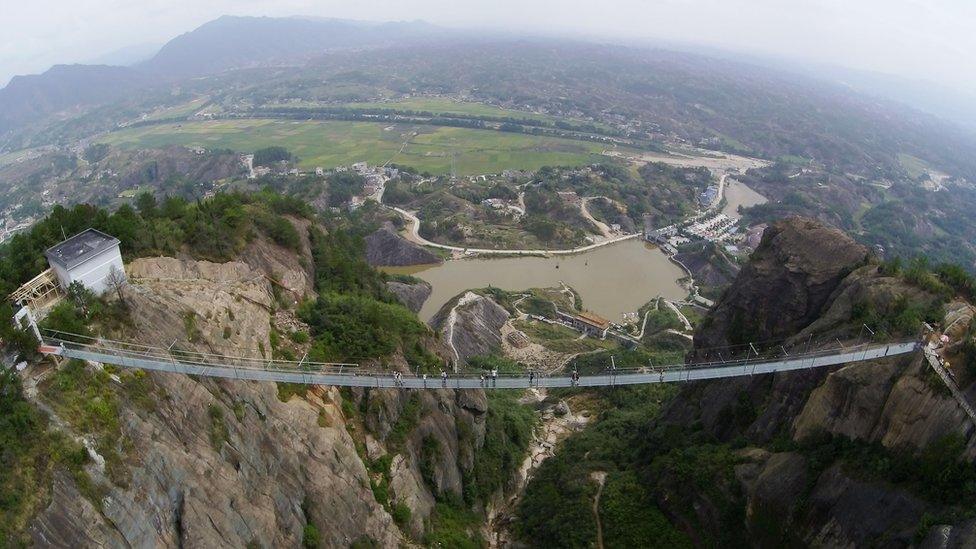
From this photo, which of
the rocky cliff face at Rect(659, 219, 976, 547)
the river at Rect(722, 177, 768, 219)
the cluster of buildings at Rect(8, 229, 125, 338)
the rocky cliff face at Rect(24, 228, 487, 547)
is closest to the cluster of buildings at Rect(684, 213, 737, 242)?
the river at Rect(722, 177, 768, 219)

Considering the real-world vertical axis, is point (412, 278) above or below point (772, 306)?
below

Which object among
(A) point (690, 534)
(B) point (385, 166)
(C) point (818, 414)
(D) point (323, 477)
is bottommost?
(B) point (385, 166)

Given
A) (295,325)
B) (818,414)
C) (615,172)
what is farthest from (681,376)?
(615,172)

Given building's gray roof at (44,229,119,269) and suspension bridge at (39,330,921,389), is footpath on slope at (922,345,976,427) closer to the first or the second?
suspension bridge at (39,330,921,389)

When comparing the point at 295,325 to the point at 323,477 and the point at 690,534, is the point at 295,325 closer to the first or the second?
the point at 323,477

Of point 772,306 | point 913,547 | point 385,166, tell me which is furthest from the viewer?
point 385,166

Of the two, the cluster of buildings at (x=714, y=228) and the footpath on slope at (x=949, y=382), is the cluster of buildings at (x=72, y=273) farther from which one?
the cluster of buildings at (x=714, y=228)

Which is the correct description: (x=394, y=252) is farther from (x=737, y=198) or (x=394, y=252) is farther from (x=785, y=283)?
(x=737, y=198)
